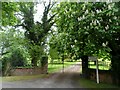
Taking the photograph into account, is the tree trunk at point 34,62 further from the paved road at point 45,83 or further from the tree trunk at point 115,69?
the tree trunk at point 115,69

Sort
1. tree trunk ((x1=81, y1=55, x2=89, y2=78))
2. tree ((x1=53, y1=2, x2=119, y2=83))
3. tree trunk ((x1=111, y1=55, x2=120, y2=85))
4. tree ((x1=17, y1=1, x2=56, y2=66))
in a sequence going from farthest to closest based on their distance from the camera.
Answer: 1. tree ((x1=17, y1=1, x2=56, y2=66))
2. tree trunk ((x1=81, y1=55, x2=89, y2=78))
3. tree trunk ((x1=111, y1=55, x2=120, y2=85))
4. tree ((x1=53, y1=2, x2=119, y2=83))

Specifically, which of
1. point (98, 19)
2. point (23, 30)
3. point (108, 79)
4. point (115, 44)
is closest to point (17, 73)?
point (23, 30)

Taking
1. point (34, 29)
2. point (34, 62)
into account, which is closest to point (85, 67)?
point (34, 62)

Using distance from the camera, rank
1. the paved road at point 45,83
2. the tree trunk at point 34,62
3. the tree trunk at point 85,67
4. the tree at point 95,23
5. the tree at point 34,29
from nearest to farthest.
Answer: the tree at point 95,23 < the paved road at point 45,83 < the tree trunk at point 85,67 < the tree at point 34,29 < the tree trunk at point 34,62

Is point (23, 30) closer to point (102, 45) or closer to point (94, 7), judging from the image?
point (102, 45)

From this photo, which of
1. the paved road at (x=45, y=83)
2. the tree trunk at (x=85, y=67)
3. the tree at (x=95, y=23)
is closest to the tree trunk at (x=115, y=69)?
the tree at (x=95, y=23)

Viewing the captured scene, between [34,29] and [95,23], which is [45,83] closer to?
[95,23]

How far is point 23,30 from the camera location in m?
17.8

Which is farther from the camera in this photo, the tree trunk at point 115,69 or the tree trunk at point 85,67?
the tree trunk at point 85,67

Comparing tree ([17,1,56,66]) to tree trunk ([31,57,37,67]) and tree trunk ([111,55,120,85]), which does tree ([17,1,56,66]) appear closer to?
tree trunk ([31,57,37,67])

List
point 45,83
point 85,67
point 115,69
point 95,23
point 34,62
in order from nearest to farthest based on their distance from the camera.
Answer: point 95,23 → point 115,69 → point 45,83 → point 85,67 → point 34,62

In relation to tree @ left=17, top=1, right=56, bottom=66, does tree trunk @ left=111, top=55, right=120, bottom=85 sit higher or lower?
lower

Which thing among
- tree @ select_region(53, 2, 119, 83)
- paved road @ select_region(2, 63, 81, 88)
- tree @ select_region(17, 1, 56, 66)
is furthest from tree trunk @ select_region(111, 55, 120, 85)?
tree @ select_region(17, 1, 56, 66)

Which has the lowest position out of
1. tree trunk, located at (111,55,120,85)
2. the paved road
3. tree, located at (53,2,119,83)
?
the paved road
